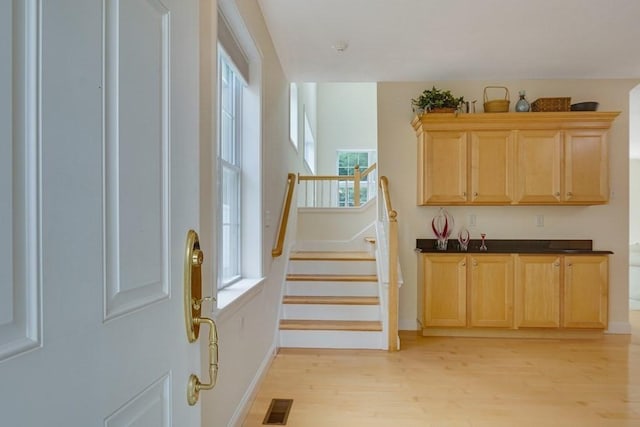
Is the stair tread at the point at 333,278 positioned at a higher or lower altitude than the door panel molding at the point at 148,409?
lower

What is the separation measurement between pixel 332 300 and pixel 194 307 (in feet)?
10.5

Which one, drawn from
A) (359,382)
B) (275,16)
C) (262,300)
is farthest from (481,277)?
(275,16)

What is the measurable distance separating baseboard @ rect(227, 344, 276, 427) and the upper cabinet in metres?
2.33

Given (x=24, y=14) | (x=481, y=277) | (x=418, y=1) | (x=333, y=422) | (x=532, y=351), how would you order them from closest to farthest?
(x=24, y=14) → (x=333, y=422) → (x=418, y=1) → (x=532, y=351) → (x=481, y=277)

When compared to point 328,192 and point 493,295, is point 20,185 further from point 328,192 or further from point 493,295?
point 328,192

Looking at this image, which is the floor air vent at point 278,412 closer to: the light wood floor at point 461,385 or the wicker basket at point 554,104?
the light wood floor at point 461,385

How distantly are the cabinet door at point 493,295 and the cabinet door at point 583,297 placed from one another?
1.95 ft

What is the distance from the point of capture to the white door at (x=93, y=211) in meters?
0.49

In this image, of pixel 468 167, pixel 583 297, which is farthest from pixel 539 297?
pixel 468 167

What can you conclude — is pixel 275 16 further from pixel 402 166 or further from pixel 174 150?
pixel 174 150

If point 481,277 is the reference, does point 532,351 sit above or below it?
below

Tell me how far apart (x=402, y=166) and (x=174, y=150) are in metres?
3.94

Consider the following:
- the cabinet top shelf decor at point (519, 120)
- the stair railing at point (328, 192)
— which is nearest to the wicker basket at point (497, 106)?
the cabinet top shelf decor at point (519, 120)

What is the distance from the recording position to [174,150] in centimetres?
89
